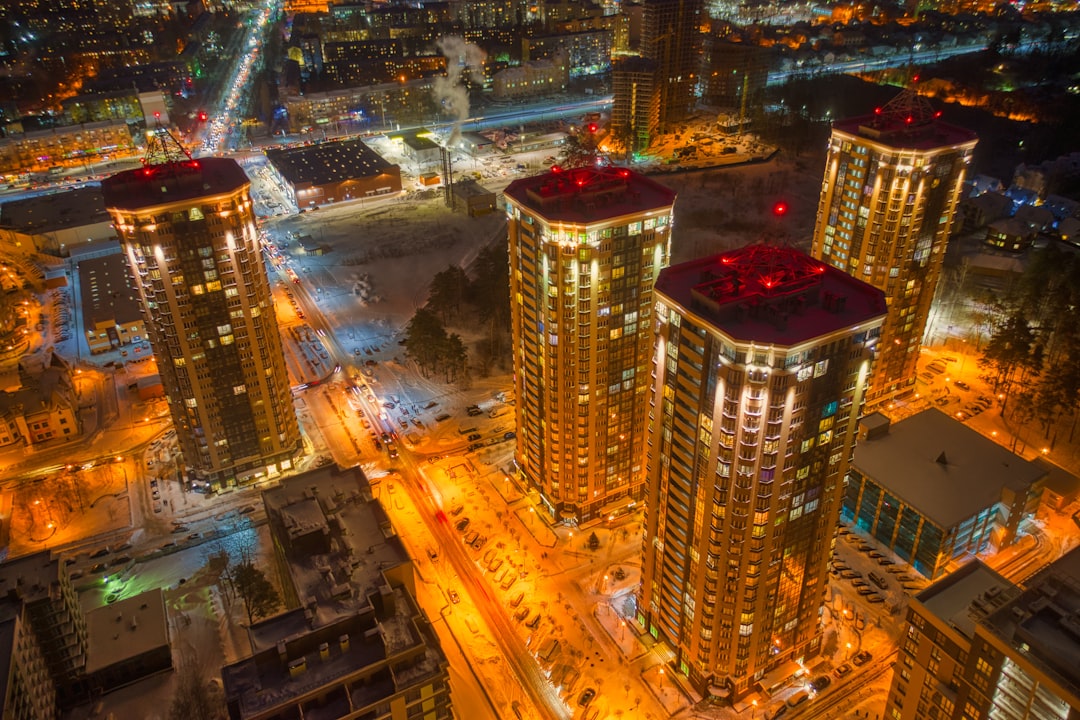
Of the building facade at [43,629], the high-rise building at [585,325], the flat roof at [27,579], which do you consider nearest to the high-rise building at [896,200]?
the high-rise building at [585,325]

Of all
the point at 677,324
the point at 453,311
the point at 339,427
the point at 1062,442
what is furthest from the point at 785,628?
the point at 453,311

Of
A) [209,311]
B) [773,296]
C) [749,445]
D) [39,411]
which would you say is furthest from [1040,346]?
[39,411]

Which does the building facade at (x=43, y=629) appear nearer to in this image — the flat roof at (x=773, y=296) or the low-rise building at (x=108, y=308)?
the low-rise building at (x=108, y=308)

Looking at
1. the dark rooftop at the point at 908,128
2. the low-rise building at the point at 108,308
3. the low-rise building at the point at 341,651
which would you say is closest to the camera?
the low-rise building at the point at 341,651

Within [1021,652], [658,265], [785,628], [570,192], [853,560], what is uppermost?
[570,192]

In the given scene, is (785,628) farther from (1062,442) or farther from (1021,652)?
(1062,442)

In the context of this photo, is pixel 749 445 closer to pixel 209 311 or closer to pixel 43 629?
pixel 43 629
